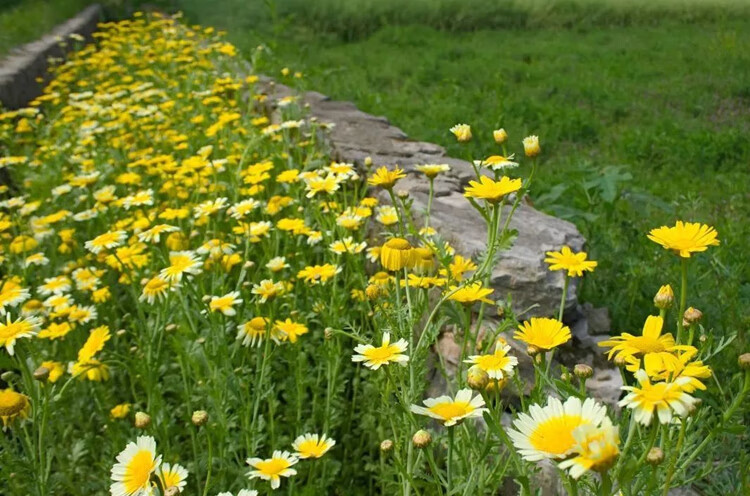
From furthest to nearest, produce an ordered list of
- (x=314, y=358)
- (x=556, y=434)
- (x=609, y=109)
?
(x=609, y=109)
(x=314, y=358)
(x=556, y=434)

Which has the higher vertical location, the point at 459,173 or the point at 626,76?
the point at 459,173

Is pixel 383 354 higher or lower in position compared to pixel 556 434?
lower

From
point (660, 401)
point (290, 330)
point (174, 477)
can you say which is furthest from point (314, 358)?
point (660, 401)

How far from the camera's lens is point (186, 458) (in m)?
1.91

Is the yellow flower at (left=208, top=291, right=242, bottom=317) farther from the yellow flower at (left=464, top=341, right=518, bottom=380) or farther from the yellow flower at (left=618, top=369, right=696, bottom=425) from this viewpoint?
the yellow flower at (left=618, top=369, right=696, bottom=425)

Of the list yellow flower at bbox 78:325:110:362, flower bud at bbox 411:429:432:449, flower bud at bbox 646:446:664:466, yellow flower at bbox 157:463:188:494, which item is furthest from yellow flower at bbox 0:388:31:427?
flower bud at bbox 646:446:664:466

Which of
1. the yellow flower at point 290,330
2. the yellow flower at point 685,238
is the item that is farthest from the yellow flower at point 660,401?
the yellow flower at point 290,330

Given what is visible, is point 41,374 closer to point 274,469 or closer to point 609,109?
point 274,469

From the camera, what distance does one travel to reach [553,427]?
75 centimetres

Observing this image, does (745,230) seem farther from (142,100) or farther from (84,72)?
(84,72)

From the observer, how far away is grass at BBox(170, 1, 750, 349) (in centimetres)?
242

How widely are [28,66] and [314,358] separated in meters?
5.03

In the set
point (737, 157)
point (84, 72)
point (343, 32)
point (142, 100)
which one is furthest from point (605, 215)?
point (343, 32)

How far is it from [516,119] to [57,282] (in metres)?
3.78
